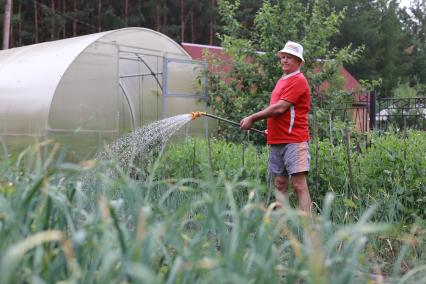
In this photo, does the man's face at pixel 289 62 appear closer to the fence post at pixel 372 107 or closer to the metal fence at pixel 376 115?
the metal fence at pixel 376 115

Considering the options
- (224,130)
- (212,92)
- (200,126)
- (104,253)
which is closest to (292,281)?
(104,253)

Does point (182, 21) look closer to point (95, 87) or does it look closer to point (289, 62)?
point (95, 87)

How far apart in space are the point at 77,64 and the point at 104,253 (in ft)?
23.1

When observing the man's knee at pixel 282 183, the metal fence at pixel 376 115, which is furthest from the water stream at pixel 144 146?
the metal fence at pixel 376 115

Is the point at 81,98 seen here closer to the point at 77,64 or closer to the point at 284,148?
the point at 77,64

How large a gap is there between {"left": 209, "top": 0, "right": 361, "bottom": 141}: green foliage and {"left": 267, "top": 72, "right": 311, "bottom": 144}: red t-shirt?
370cm

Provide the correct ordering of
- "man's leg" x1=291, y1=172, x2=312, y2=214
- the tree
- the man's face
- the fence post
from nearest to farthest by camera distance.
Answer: "man's leg" x1=291, y1=172, x2=312, y2=214
the man's face
the fence post
the tree

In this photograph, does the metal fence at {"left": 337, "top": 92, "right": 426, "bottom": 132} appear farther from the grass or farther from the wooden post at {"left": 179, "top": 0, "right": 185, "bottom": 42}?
the wooden post at {"left": 179, "top": 0, "right": 185, "bottom": 42}

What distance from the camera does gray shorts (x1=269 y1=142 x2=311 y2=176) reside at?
3965 millimetres

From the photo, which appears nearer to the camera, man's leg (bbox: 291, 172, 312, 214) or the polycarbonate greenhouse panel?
man's leg (bbox: 291, 172, 312, 214)

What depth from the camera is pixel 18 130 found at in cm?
812

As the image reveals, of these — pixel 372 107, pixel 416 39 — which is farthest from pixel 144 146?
pixel 416 39

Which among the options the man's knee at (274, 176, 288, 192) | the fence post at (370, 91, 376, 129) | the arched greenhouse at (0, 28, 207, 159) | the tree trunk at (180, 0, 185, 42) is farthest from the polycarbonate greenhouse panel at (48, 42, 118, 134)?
the tree trunk at (180, 0, 185, 42)

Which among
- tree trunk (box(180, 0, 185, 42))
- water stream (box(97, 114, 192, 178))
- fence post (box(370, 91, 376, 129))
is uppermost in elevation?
tree trunk (box(180, 0, 185, 42))
